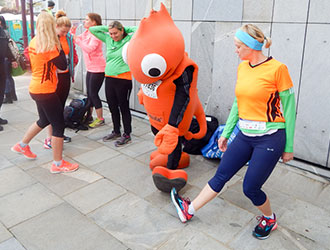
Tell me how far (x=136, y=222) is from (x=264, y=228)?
122cm

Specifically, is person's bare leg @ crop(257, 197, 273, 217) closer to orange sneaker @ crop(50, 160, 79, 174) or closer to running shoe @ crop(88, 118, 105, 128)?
orange sneaker @ crop(50, 160, 79, 174)

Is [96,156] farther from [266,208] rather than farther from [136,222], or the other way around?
[266,208]

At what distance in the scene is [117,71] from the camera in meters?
5.02

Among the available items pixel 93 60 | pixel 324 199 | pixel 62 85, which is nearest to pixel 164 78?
pixel 62 85

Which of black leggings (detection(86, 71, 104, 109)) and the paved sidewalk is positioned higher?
black leggings (detection(86, 71, 104, 109))

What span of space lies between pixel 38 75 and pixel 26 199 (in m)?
1.46

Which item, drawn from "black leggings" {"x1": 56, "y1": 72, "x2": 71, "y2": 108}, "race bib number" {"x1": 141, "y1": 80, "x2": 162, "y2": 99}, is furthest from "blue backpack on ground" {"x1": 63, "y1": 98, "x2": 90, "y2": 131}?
"race bib number" {"x1": 141, "y1": 80, "x2": 162, "y2": 99}

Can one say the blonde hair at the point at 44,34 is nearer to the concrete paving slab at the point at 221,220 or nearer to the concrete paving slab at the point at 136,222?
the concrete paving slab at the point at 136,222

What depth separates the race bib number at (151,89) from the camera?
140 inches

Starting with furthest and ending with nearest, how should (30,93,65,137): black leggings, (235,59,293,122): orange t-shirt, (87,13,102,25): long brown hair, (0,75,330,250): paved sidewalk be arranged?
(87,13,102,25): long brown hair < (30,93,65,137): black leggings < (0,75,330,250): paved sidewalk < (235,59,293,122): orange t-shirt

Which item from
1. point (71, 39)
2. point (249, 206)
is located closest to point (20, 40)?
point (71, 39)

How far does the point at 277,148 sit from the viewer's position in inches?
107

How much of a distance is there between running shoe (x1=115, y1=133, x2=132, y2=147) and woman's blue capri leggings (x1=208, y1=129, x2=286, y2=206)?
8.20 feet

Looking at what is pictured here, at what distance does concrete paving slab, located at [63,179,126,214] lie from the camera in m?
3.61
